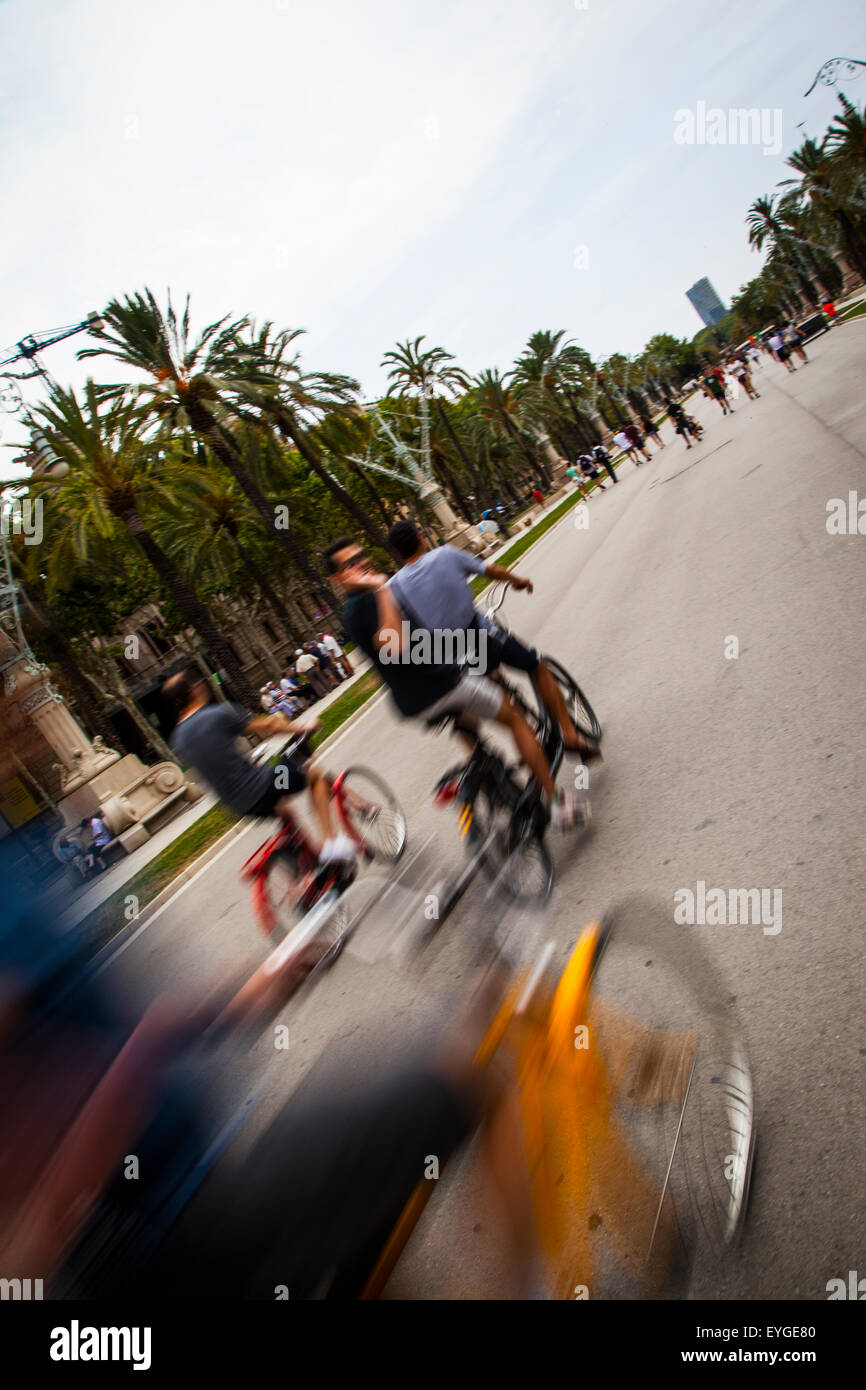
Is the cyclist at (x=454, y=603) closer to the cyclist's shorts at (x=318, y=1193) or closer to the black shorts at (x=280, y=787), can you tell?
the black shorts at (x=280, y=787)

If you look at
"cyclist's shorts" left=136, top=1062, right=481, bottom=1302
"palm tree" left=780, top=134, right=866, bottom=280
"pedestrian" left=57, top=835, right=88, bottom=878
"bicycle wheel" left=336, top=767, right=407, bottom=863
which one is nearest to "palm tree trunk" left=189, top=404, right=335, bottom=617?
"pedestrian" left=57, top=835, right=88, bottom=878

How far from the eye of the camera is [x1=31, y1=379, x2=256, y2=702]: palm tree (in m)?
20.1

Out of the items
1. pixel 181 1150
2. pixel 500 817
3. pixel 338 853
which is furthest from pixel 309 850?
pixel 181 1150

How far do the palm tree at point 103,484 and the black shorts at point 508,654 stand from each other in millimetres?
17438

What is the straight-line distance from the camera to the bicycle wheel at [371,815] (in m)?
6.64

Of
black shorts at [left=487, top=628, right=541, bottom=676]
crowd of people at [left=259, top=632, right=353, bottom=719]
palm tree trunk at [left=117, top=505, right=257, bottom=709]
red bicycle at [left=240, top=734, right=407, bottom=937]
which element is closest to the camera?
black shorts at [left=487, top=628, right=541, bottom=676]

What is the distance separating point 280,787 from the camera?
6.07 m

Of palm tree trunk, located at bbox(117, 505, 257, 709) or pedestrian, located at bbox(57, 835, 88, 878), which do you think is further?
palm tree trunk, located at bbox(117, 505, 257, 709)

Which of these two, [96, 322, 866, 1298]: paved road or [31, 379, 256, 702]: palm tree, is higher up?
[31, 379, 256, 702]: palm tree

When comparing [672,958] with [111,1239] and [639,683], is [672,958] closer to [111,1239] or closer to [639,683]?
[111,1239]

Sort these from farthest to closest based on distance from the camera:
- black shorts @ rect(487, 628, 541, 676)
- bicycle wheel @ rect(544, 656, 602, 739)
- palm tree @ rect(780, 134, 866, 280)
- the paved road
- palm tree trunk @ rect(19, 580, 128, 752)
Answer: palm tree @ rect(780, 134, 866, 280) < palm tree trunk @ rect(19, 580, 128, 752) < bicycle wheel @ rect(544, 656, 602, 739) < black shorts @ rect(487, 628, 541, 676) < the paved road

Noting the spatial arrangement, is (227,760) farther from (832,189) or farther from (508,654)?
(832,189)

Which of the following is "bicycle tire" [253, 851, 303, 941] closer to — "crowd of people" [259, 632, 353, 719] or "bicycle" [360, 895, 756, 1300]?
"bicycle" [360, 895, 756, 1300]

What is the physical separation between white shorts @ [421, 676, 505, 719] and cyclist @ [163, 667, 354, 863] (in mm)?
1139
